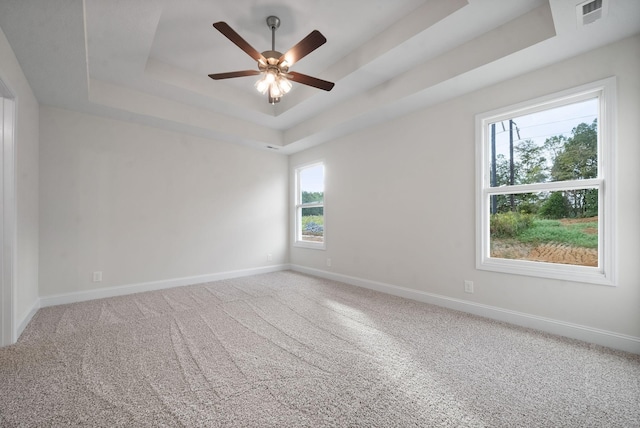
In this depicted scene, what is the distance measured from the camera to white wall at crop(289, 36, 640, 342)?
85.8 inches

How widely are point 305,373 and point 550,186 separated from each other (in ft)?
8.97

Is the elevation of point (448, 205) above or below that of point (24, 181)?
below

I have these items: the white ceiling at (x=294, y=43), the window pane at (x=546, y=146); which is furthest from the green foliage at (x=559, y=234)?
the white ceiling at (x=294, y=43)

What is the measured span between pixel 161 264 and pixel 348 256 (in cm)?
287

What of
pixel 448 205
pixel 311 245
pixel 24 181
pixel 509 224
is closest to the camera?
pixel 24 181

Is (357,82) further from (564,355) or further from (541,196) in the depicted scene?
(564,355)

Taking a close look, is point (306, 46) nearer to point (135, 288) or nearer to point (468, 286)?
point (468, 286)

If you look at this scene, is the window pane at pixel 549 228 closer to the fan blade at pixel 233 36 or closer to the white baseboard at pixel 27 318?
the fan blade at pixel 233 36

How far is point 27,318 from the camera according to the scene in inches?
108

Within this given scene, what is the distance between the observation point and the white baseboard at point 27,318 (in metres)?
2.47

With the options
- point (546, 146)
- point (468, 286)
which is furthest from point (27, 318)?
point (546, 146)

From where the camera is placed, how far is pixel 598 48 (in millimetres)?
2299

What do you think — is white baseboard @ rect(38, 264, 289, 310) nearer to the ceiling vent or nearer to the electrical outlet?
the electrical outlet

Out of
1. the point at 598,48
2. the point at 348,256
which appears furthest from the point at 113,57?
the point at 598,48
